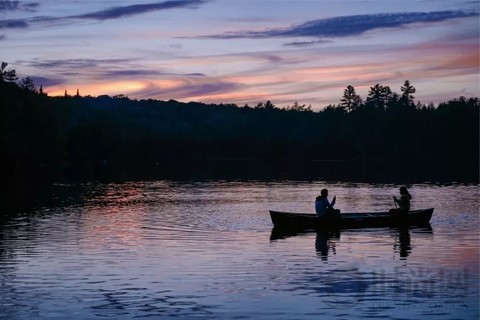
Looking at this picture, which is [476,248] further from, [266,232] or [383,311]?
[383,311]

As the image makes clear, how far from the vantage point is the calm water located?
20250mm

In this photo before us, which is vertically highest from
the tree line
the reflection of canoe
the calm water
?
the tree line

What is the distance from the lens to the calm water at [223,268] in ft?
66.4

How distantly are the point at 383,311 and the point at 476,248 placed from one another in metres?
12.7

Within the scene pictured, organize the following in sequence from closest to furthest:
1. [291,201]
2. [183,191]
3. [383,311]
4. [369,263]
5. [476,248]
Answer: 1. [383,311]
2. [369,263]
3. [476,248]
4. [291,201]
5. [183,191]

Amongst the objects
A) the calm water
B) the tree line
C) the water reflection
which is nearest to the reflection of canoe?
the water reflection

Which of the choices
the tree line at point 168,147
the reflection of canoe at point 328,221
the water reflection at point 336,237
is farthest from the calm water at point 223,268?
the tree line at point 168,147

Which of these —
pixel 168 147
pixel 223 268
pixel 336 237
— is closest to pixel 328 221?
pixel 336 237

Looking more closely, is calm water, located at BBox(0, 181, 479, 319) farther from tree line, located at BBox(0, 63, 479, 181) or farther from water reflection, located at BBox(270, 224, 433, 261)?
tree line, located at BBox(0, 63, 479, 181)

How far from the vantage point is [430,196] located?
63.6 m

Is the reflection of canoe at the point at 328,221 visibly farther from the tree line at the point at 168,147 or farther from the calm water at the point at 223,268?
the tree line at the point at 168,147

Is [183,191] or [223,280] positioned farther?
[183,191]

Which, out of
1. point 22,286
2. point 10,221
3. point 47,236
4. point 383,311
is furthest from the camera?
point 10,221

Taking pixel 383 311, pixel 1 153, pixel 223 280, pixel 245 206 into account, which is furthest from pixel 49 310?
pixel 1 153
